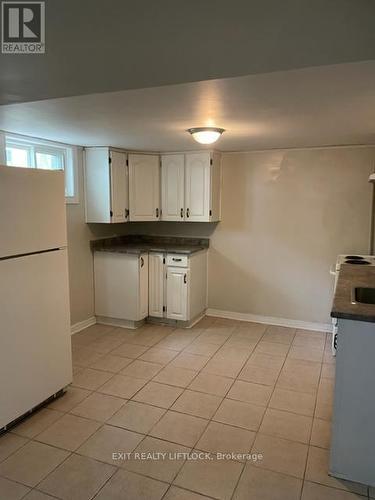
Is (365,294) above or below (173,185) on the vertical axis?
below

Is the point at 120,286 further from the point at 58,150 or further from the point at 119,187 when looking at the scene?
the point at 58,150

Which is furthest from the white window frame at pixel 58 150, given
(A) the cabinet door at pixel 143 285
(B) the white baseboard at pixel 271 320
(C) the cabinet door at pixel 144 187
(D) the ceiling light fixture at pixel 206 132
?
(B) the white baseboard at pixel 271 320

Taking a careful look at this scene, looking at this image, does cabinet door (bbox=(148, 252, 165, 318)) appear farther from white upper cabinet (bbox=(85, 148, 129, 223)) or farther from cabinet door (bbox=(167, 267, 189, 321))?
white upper cabinet (bbox=(85, 148, 129, 223))

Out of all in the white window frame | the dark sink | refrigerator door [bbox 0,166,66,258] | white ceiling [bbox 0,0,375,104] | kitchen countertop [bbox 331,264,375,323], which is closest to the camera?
white ceiling [bbox 0,0,375,104]

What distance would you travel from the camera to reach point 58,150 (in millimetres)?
3836

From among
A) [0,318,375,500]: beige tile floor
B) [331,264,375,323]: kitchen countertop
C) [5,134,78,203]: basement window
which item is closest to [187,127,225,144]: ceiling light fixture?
[331,264,375,323]: kitchen countertop

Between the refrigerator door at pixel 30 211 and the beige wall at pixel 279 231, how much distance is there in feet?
4.53

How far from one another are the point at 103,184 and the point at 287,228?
218 cm

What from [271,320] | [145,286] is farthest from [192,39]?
[271,320]

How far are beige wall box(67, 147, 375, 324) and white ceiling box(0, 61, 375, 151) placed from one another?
0.46 metres

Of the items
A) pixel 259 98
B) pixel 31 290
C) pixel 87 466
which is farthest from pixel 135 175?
pixel 87 466

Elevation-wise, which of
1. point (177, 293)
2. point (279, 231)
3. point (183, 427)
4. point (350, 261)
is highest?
point (279, 231)

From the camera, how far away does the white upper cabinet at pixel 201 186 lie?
4.24 meters

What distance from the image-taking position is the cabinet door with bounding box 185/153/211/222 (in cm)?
425
